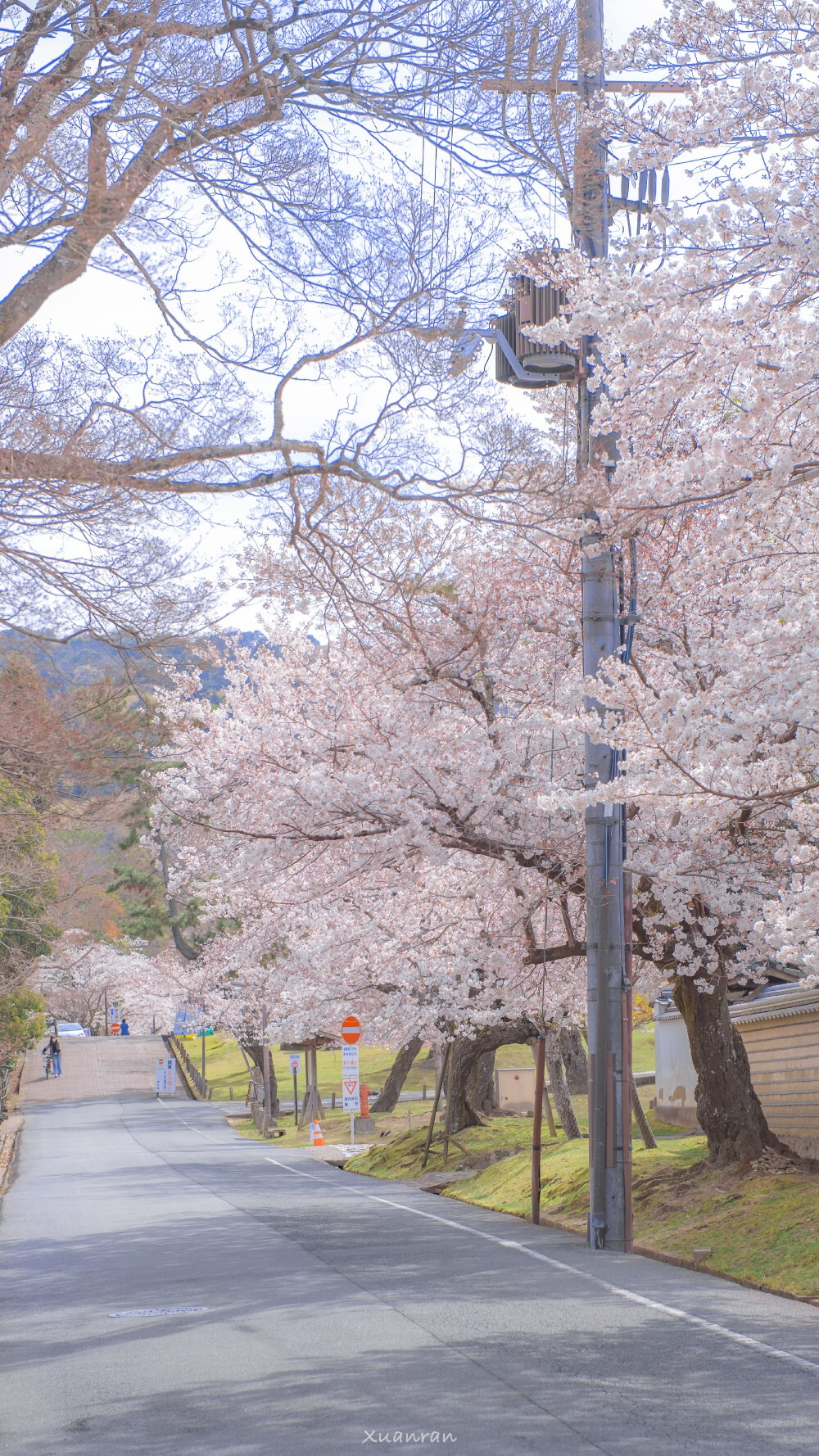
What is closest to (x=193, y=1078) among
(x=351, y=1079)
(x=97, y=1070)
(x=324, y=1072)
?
(x=324, y=1072)

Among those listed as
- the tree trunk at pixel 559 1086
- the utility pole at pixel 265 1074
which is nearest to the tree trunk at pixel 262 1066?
the utility pole at pixel 265 1074

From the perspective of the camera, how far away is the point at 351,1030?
98.1ft

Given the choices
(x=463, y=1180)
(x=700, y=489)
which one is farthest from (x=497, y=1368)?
(x=463, y=1180)

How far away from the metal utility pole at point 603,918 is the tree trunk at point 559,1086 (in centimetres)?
1223

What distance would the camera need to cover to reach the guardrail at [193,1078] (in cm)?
6134

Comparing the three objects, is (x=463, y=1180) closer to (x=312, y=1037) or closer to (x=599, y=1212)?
(x=599, y=1212)

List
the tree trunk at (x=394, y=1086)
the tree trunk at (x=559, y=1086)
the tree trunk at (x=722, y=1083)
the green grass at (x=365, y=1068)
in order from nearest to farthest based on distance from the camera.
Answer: the tree trunk at (x=722, y=1083), the tree trunk at (x=559, y=1086), the tree trunk at (x=394, y=1086), the green grass at (x=365, y=1068)

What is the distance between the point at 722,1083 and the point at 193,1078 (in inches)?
1979

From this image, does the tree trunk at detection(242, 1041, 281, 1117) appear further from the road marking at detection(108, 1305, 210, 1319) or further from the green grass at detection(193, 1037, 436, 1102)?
the road marking at detection(108, 1305, 210, 1319)

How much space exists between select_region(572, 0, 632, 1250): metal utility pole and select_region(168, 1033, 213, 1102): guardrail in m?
48.1

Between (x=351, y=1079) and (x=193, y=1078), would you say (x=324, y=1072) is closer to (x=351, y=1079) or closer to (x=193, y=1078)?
(x=193, y=1078)

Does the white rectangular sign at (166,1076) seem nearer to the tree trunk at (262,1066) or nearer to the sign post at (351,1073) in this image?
the tree trunk at (262,1066)

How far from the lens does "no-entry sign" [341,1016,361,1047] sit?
29859 millimetres

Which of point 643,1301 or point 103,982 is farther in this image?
point 103,982
